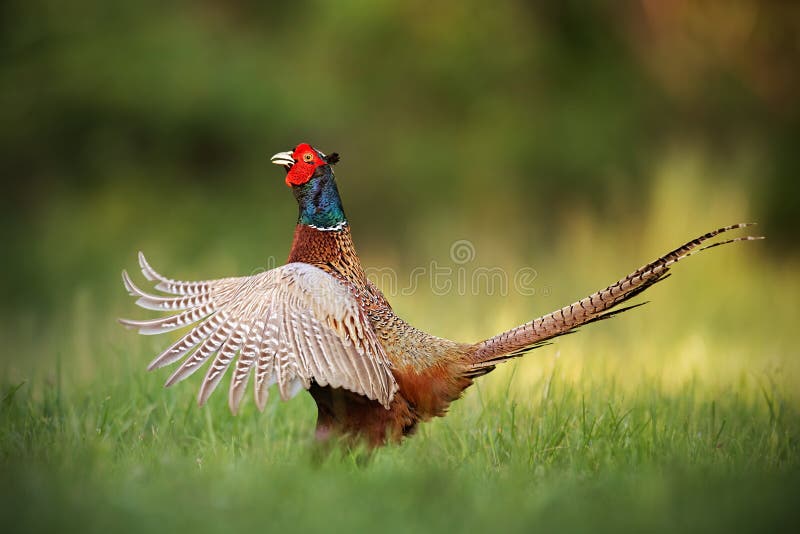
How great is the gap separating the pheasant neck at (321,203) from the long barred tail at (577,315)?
2.87 feet

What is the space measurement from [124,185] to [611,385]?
25.5 ft

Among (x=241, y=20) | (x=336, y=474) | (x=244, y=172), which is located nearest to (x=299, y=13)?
(x=241, y=20)

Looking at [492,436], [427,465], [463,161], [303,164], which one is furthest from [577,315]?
[463,161]

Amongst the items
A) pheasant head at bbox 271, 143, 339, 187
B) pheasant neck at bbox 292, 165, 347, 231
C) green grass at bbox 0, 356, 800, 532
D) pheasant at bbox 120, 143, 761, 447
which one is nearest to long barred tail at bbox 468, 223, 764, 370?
pheasant at bbox 120, 143, 761, 447

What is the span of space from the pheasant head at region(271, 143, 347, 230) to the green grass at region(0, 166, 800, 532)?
3.35ft

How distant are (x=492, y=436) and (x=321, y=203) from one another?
1.31 meters

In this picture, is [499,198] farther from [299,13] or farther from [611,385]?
[611,385]

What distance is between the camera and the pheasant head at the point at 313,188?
4105 mm

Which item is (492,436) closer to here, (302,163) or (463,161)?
(302,163)

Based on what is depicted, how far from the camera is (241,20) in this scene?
11570 millimetres

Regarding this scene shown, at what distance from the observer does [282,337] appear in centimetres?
355

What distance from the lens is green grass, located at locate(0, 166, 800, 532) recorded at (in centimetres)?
278

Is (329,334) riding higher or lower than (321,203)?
lower

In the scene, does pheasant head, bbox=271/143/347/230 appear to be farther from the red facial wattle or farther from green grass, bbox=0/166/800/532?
green grass, bbox=0/166/800/532
